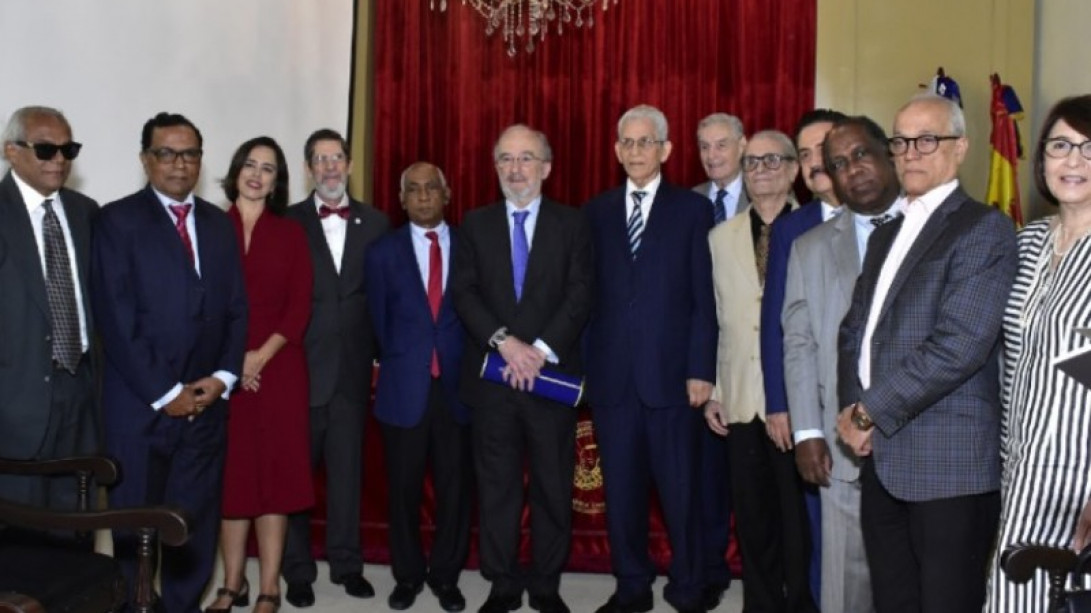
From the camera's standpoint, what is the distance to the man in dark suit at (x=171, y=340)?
3756 mm

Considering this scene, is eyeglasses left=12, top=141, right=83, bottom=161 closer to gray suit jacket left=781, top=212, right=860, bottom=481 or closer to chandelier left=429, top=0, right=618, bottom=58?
gray suit jacket left=781, top=212, right=860, bottom=481

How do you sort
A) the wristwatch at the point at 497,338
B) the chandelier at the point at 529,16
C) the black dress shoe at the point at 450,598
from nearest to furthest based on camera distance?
the wristwatch at the point at 497,338 < the black dress shoe at the point at 450,598 < the chandelier at the point at 529,16

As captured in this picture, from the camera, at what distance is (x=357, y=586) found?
15.0ft

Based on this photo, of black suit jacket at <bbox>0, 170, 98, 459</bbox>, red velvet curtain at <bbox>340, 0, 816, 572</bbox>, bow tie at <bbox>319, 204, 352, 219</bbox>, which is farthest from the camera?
red velvet curtain at <bbox>340, 0, 816, 572</bbox>

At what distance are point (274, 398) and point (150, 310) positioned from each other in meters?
0.58

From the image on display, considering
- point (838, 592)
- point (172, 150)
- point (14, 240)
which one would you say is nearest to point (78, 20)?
point (172, 150)

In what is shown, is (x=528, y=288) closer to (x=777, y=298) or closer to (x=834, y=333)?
(x=777, y=298)

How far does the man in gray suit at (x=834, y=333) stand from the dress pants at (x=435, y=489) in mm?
1427

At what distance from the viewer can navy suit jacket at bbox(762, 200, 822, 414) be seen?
3.71 metres

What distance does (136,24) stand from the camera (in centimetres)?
494

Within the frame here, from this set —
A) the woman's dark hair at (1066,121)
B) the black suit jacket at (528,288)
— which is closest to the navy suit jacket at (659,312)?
the black suit jacket at (528,288)

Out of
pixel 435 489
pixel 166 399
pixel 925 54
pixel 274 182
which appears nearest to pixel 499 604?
pixel 435 489

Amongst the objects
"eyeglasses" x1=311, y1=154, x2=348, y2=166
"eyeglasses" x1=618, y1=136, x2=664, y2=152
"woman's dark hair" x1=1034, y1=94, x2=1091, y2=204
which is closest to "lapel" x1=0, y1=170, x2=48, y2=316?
"eyeglasses" x1=311, y1=154, x2=348, y2=166

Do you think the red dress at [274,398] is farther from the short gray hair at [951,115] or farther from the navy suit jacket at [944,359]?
the short gray hair at [951,115]
